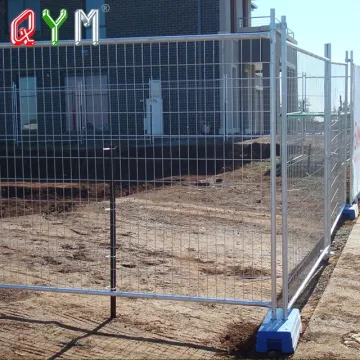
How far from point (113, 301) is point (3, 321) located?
3.39 ft

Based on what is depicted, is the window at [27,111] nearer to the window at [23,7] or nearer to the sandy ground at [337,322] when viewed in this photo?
the sandy ground at [337,322]

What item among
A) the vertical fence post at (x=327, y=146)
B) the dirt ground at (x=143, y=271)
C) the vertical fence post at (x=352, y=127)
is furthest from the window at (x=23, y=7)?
the vertical fence post at (x=327, y=146)

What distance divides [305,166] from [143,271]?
252 cm

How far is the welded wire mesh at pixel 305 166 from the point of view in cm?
666

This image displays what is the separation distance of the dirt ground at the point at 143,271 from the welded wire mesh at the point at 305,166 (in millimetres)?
38

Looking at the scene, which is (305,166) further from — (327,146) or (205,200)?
(205,200)

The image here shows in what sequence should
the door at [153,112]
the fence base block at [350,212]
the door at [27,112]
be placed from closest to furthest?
the door at [153,112] → the door at [27,112] → the fence base block at [350,212]

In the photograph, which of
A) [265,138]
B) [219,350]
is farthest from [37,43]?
[219,350]

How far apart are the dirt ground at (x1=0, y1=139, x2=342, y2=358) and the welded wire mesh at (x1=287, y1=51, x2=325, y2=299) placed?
4cm

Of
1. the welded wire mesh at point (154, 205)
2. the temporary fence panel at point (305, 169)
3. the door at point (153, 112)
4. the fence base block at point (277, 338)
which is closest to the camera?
the fence base block at point (277, 338)

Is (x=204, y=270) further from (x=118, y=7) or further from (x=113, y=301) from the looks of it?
(x=118, y=7)

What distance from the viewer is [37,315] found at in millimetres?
6754

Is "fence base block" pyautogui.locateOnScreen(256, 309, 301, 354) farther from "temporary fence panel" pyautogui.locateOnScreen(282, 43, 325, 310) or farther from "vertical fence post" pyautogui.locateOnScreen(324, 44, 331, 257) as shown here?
"vertical fence post" pyautogui.locateOnScreen(324, 44, 331, 257)

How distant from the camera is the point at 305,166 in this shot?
7230 mm
